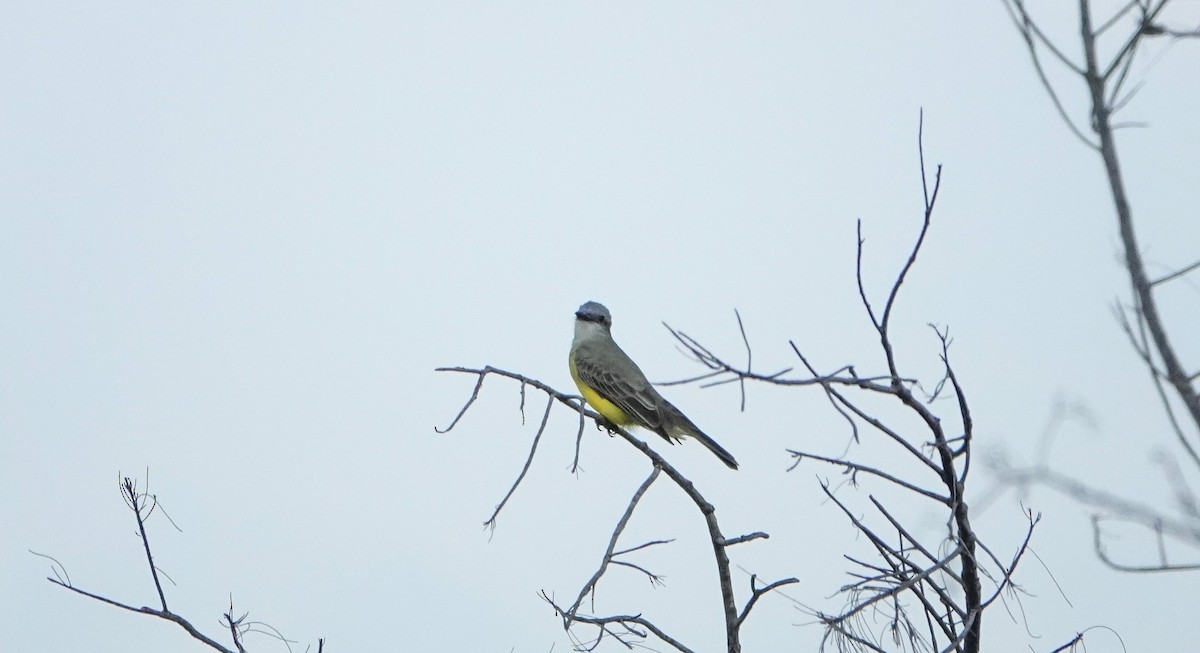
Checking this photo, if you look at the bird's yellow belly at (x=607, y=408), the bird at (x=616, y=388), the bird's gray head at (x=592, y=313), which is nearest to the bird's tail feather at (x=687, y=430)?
the bird at (x=616, y=388)

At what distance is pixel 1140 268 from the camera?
2.20 meters

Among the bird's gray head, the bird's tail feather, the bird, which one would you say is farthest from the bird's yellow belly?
the bird's gray head

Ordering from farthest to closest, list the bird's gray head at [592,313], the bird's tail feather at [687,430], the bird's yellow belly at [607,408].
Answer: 1. the bird's gray head at [592,313]
2. the bird's yellow belly at [607,408]
3. the bird's tail feather at [687,430]

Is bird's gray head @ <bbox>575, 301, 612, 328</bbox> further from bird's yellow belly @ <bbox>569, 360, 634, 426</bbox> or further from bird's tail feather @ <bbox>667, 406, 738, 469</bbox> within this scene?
bird's tail feather @ <bbox>667, 406, 738, 469</bbox>

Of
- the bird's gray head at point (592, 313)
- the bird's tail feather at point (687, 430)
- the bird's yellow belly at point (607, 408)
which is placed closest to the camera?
the bird's tail feather at point (687, 430)

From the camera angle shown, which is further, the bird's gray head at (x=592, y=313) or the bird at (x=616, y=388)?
the bird's gray head at (x=592, y=313)

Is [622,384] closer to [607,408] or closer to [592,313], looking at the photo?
[607,408]

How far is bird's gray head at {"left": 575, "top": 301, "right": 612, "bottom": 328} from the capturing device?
9203 millimetres

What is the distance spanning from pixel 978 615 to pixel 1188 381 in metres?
1.53

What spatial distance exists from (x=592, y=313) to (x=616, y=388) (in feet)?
4.10

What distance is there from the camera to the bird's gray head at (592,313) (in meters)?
9.20

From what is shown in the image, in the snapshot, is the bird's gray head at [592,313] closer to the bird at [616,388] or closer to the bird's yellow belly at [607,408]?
the bird at [616,388]

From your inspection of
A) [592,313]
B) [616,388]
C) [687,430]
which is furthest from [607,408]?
[592,313]

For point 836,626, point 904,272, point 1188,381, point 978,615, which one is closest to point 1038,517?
point 978,615
